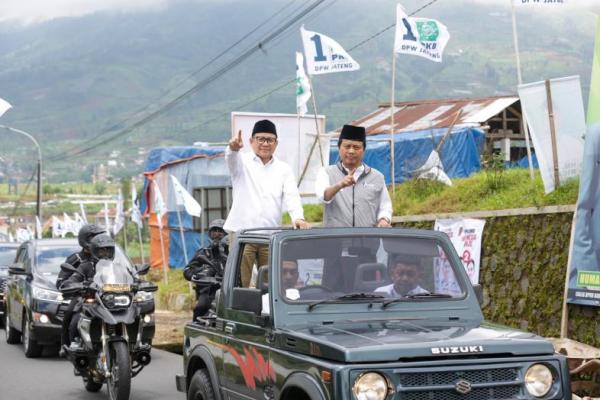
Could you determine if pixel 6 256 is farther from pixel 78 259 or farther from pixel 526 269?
pixel 526 269

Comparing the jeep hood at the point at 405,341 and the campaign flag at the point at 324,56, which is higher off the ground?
the campaign flag at the point at 324,56

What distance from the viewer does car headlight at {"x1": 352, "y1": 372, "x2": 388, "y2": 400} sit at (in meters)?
6.33

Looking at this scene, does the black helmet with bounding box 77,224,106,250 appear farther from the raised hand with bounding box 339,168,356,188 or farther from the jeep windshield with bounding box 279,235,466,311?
the jeep windshield with bounding box 279,235,466,311

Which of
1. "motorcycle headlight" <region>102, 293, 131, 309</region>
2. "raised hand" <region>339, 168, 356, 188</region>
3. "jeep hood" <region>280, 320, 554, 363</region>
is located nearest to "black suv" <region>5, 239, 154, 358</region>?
"motorcycle headlight" <region>102, 293, 131, 309</region>

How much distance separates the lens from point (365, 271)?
25.4 ft

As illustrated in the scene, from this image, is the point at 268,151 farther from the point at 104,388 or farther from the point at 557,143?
the point at 557,143

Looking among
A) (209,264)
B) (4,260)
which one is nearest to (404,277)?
(209,264)

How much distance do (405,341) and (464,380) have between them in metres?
0.40

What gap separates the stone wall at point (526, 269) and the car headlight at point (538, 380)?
7.43 metres

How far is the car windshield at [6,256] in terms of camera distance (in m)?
24.8

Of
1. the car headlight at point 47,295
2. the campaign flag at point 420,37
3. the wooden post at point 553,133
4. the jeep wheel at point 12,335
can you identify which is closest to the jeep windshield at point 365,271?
the wooden post at point 553,133

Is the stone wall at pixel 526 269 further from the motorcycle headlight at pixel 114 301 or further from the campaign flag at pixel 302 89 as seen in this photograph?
the campaign flag at pixel 302 89

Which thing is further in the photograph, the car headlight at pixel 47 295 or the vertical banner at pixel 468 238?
the car headlight at pixel 47 295

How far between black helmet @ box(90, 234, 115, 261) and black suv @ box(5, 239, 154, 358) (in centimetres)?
229
